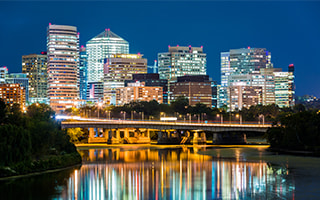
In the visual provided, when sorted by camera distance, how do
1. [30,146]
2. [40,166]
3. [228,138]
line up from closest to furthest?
1. [30,146]
2. [40,166]
3. [228,138]

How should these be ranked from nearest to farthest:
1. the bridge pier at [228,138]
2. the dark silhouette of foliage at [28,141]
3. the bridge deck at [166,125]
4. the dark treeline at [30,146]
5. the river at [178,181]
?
the river at [178,181]
the dark treeline at [30,146]
the dark silhouette of foliage at [28,141]
the bridge deck at [166,125]
the bridge pier at [228,138]

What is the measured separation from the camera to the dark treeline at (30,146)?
8125 centimetres

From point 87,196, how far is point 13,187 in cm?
1180

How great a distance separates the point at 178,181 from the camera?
81125mm

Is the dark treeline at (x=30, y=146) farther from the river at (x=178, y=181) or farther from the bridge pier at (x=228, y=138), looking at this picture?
the bridge pier at (x=228, y=138)

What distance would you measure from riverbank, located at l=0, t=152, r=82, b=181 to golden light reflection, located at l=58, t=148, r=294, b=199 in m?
3.07

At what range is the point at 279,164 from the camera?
10262 centimetres

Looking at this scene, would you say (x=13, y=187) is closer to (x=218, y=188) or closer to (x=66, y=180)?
(x=66, y=180)

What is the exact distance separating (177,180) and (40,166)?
2245 centimetres

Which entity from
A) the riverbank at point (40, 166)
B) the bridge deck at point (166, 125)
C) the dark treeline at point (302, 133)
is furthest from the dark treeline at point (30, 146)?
the bridge deck at point (166, 125)

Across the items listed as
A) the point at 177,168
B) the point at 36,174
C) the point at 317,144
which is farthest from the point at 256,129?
the point at 36,174

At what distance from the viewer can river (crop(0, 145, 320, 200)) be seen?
6894 centimetres

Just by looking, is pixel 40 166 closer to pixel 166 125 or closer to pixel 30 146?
pixel 30 146

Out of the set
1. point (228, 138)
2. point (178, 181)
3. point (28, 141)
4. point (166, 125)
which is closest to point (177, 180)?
point (178, 181)
